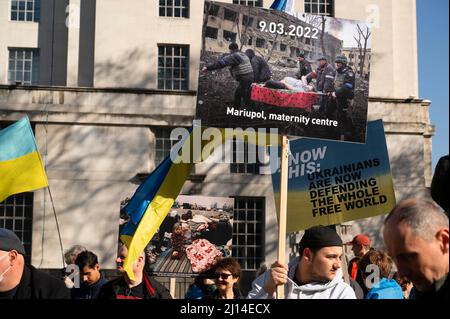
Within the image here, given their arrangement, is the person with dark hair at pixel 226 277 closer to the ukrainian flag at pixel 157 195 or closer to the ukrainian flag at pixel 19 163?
the ukrainian flag at pixel 157 195

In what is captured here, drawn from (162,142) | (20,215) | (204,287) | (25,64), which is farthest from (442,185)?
(25,64)

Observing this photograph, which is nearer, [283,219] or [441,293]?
[441,293]

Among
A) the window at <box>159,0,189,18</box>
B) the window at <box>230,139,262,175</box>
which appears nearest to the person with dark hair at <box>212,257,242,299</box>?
the window at <box>230,139,262,175</box>

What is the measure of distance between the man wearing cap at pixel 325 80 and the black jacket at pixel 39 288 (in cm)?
388

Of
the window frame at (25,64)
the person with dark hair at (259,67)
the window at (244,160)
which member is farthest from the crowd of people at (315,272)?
the window frame at (25,64)

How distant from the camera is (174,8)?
2980 cm

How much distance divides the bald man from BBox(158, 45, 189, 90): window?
2598 centimetres

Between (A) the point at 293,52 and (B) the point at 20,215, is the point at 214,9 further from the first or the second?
(B) the point at 20,215

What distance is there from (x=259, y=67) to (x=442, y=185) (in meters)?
5.42

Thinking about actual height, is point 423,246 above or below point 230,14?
below

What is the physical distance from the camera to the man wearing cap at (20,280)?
221 inches

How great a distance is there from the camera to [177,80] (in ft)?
97.1

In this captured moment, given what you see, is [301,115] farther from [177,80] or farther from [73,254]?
[177,80]

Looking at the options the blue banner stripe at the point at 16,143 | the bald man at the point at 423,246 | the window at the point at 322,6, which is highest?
the window at the point at 322,6
